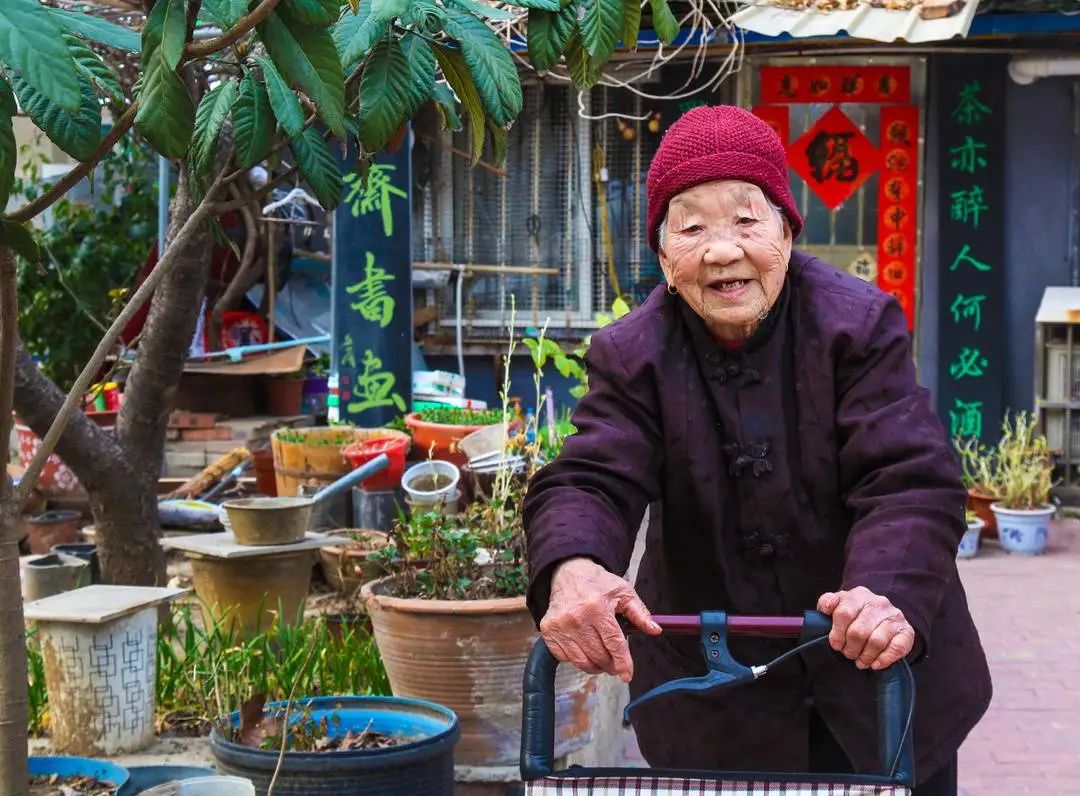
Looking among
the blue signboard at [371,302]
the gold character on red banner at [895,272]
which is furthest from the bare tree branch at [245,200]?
the gold character on red banner at [895,272]

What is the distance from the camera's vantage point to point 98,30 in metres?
1.97

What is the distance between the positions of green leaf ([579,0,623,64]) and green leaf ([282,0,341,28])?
1.79 feet

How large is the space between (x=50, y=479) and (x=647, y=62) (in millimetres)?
4918

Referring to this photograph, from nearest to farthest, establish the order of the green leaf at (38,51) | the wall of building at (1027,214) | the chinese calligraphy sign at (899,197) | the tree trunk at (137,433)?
the green leaf at (38,51)
the tree trunk at (137,433)
the wall of building at (1027,214)
the chinese calligraphy sign at (899,197)

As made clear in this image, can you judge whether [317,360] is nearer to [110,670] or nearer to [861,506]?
[110,670]

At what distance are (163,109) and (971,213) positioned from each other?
28.9ft

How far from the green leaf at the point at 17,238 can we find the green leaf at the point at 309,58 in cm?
62

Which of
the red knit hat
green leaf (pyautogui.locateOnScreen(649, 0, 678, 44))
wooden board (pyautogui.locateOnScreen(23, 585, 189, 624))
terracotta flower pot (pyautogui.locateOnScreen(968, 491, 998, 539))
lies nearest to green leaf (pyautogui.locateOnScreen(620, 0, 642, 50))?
green leaf (pyautogui.locateOnScreen(649, 0, 678, 44))

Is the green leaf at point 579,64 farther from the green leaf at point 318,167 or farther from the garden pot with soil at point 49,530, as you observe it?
the garden pot with soil at point 49,530

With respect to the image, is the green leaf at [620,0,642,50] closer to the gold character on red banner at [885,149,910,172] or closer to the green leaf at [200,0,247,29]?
the green leaf at [200,0,247,29]

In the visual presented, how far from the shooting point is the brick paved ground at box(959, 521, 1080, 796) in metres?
5.07

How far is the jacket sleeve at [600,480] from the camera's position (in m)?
2.26

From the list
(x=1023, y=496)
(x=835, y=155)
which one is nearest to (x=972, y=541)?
(x=1023, y=496)

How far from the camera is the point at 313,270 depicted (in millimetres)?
11656
